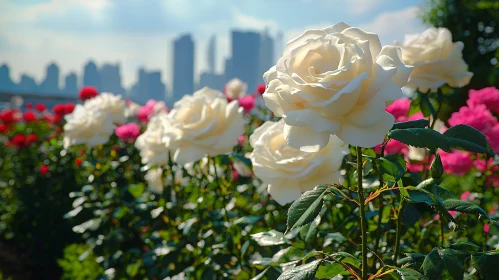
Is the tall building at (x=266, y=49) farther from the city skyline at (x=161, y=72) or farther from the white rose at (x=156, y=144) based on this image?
the white rose at (x=156, y=144)

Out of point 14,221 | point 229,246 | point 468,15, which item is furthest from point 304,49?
point 468,15

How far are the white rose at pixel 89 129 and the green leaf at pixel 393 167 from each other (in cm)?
175

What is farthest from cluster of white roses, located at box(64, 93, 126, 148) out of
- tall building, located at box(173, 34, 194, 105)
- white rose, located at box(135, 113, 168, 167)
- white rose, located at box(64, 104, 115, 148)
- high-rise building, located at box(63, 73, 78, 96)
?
tall building, located at box(173, 34, 194, 105)

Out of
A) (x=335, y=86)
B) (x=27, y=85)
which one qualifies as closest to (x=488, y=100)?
(x=335, y=86)

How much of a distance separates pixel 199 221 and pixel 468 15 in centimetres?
425

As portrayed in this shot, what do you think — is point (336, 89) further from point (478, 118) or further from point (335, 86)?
point (478, 118)

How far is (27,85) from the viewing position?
8531cm

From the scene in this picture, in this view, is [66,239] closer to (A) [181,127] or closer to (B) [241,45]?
(A) [181,127]

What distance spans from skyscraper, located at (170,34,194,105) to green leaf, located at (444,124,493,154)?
97.5 metres

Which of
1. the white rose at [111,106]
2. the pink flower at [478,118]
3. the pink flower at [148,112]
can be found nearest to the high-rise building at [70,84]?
the pink flower at [148,112]

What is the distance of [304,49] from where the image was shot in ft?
2.68

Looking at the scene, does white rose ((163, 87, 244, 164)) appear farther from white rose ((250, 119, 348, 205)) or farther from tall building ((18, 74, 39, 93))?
tall building ((18, 74, 39, 93))

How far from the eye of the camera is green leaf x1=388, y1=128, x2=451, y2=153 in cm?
80

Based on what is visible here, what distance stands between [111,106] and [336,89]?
2.00 metres
